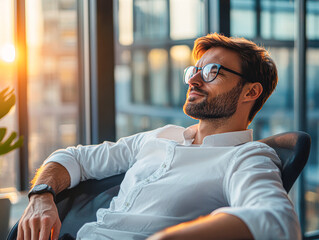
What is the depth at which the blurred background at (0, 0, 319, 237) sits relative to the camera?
2.58 meters

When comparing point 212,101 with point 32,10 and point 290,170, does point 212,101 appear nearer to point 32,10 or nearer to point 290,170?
point 290,170

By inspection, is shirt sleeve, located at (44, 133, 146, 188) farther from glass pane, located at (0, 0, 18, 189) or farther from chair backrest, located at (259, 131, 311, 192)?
glass pane, located at (0, 0, 18, 189)

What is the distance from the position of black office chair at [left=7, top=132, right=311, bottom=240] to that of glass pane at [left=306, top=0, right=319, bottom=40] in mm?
1824

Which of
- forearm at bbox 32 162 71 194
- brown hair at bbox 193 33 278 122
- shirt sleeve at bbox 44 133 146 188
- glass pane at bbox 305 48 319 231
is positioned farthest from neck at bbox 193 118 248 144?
glass pane at bbox 305 48 319 231

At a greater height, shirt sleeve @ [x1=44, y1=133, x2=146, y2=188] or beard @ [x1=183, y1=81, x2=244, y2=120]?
beard @ [x1=183, y1=81, x2=244, y2=120]

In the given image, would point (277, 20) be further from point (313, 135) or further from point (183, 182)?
point (183, 182)

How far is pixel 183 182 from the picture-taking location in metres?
1.42

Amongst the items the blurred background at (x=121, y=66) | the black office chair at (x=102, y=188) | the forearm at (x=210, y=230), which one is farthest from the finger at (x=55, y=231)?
the blurred background at (x=121, y=66)

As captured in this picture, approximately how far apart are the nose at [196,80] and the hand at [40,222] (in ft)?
2.47

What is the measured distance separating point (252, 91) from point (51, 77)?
5.59 feet

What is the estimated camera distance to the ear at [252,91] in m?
1.67

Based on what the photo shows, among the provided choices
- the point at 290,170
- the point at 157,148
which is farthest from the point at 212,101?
the point at 290,170

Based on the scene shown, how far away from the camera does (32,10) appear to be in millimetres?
2715

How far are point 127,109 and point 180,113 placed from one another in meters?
0.43
